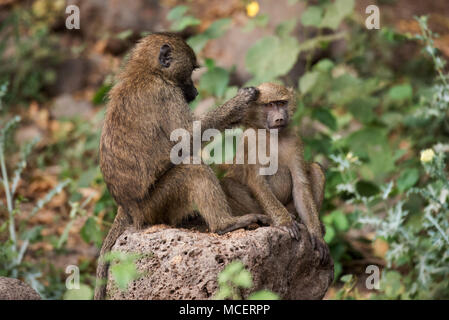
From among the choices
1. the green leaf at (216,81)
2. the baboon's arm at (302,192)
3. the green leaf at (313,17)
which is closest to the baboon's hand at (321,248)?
the baboon's arm at (302,192)

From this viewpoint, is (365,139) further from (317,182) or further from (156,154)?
(156,154)

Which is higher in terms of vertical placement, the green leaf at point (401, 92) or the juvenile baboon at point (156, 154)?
the green leaf at point (401, 92)

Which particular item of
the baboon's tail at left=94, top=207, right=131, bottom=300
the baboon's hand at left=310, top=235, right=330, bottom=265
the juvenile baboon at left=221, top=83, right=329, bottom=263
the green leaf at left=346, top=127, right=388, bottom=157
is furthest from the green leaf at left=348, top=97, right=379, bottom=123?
the baboon's tail at left=94, top=207, right=131, bottom=300

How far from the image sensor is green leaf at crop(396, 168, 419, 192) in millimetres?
7594

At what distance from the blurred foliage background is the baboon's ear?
933mm

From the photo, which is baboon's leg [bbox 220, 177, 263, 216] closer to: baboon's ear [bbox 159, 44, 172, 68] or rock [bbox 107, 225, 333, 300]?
rock [bbox 107, 225, 333, 300]

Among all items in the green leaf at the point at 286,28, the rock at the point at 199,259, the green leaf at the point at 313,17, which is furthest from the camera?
the green leaf at the point at 286,28

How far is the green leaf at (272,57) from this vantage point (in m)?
8.20

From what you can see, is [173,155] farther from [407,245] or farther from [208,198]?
[407,245]

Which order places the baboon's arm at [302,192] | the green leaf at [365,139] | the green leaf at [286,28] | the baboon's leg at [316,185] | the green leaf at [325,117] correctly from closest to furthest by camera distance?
the baboon's arm at [302,192] → the baboon's leg at [316,185] → the green leaf at [325,117] → the green leaf at [286,28] → the green leaf at [365,139]

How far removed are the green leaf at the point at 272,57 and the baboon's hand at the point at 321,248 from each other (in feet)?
10.3

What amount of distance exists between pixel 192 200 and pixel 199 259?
0.74 m

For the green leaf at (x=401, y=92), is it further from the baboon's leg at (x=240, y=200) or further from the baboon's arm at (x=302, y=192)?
the baboon's leg at (x=240, y=200)

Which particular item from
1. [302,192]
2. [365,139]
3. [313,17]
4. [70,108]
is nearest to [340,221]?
[365,139]
